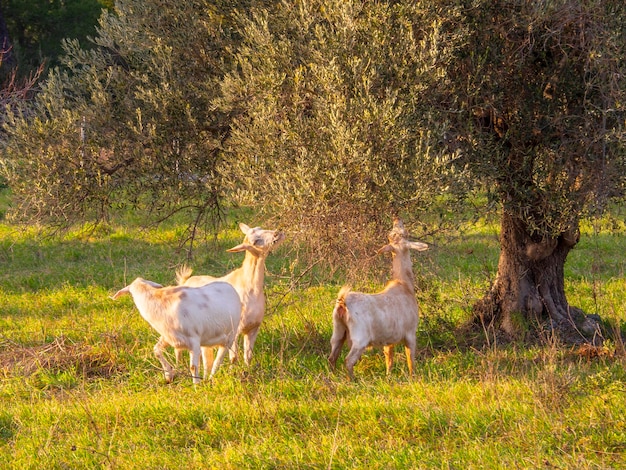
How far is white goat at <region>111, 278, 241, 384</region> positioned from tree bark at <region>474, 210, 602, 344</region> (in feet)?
11.8

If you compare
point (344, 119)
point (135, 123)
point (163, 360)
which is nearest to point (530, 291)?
point (344, 119)

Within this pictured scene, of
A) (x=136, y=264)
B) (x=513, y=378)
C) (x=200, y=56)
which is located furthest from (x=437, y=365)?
(x=136, y=264)

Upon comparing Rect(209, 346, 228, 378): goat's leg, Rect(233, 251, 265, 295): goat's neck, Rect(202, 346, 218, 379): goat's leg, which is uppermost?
Rect(233, 251, 265, 295): goat's neck

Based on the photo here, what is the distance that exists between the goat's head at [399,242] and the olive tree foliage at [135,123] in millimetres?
2045

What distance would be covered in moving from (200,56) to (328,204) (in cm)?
273

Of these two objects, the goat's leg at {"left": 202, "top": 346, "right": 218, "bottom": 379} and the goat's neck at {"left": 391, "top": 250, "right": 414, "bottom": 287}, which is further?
the goat's neck at {"left": 391, "top": 250, "right": 414, "bottom": 287}

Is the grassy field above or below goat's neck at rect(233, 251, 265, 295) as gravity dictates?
below

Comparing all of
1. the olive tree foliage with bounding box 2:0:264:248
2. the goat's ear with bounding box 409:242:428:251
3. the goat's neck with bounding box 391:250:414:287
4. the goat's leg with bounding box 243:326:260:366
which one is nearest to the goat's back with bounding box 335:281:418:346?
the goat's neck with bounding box 391:250:414:287

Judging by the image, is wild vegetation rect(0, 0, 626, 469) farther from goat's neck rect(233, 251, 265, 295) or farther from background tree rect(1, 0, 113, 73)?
background tree rect(1, 0, 113, 73)

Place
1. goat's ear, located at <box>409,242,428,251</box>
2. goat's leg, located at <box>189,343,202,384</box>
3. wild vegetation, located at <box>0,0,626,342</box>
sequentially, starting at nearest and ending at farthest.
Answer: wild vegetation, located at <box>0,0,626,342</box>, goat's leg, located at <box>189,343,202,384</box>, goat's ear, located at <box>409,242,428,251</box>

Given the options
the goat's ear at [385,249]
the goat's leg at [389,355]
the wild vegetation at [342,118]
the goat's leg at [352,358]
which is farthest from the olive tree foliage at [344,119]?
the goat's leg at [389,355]

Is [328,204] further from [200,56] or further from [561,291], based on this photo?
[561,291]

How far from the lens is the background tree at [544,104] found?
8.55 metres

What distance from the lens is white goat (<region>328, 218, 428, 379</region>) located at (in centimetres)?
900
